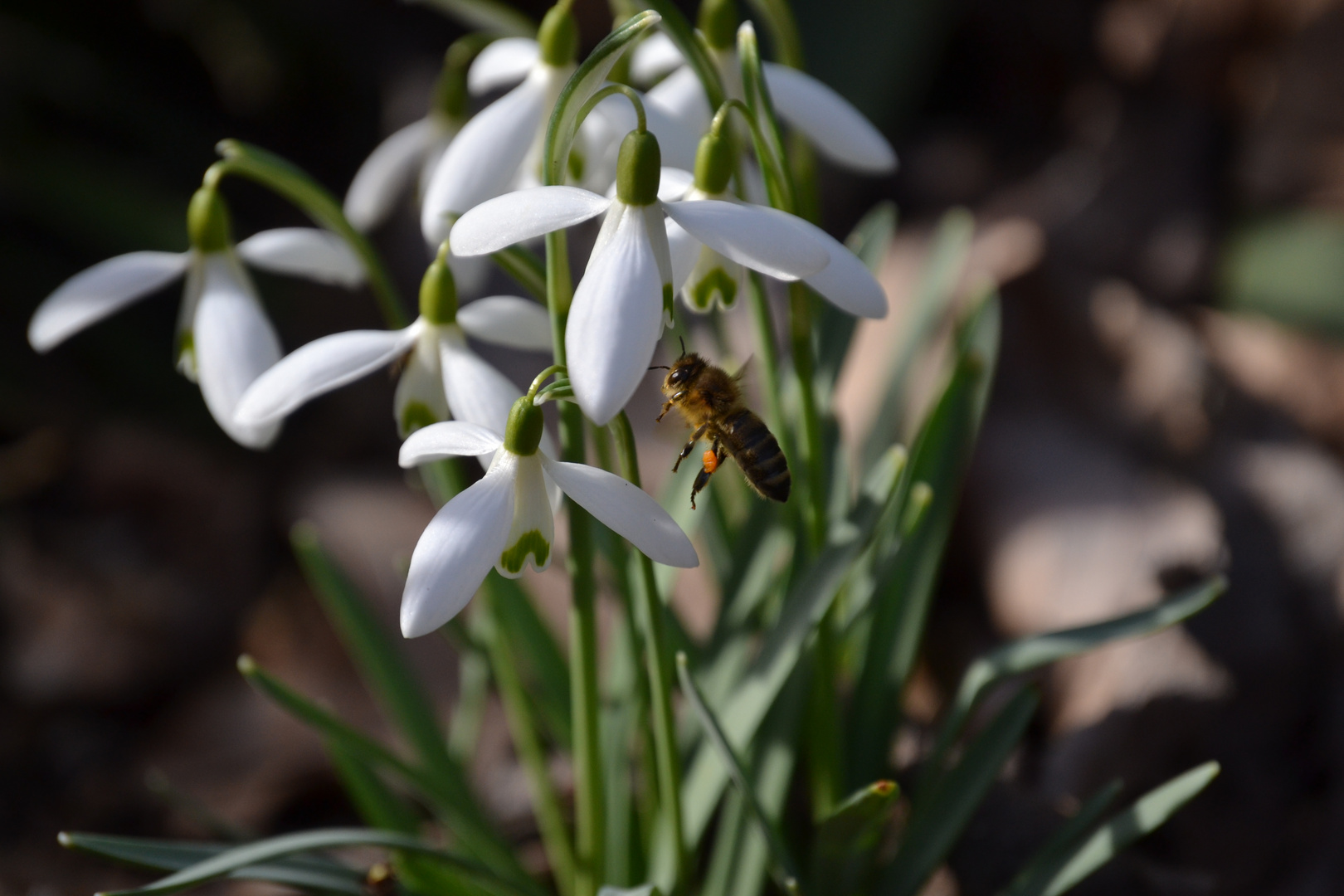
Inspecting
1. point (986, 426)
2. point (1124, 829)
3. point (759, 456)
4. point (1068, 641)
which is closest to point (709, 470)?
point (759, 456)

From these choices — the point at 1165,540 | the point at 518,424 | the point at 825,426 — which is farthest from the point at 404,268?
the point at 518,424

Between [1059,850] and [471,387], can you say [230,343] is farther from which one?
[1059,850]

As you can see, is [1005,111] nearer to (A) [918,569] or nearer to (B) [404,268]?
(B) [404,268]

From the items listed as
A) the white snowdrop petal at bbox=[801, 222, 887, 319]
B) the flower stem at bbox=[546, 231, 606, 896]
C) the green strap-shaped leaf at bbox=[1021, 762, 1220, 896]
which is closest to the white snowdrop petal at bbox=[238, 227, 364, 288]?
the flower stem at bbox=[546, 231, 606, 896]

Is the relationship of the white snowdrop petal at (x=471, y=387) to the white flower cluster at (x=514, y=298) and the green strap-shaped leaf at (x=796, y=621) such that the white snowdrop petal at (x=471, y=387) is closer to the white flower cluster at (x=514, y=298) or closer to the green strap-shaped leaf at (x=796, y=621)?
the white flower cluster at (x=514, y=298)

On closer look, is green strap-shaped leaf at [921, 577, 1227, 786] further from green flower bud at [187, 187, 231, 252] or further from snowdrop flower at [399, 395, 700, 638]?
green flower bud at [187, 187, 231, 252]

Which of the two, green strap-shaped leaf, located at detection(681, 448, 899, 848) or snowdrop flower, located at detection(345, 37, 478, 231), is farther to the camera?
snowdrop flower, located at detection(345, 37, 478, 231)

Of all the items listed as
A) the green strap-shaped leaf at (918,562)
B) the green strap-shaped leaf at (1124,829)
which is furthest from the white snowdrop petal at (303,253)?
the green strap-shaped leaf at (1124,829)
